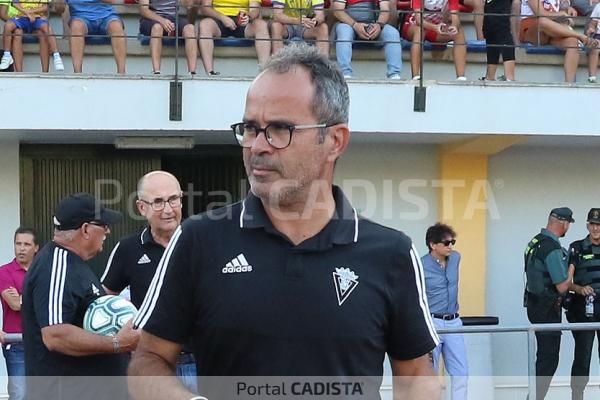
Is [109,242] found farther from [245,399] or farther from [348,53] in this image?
[245,399]

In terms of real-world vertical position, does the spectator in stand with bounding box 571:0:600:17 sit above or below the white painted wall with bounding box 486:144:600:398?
above

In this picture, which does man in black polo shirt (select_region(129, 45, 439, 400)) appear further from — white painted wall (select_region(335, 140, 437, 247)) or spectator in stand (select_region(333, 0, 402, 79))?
white painted wall (select_region(335, 140, 437, 247))

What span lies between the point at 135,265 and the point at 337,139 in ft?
9.76

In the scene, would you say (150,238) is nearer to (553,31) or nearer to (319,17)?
(319,17)

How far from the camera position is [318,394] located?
2.41 meters

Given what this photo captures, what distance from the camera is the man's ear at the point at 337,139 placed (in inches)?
96.7

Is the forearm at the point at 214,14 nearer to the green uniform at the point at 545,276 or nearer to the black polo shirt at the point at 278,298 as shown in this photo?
the green uniform at the point at 545,276

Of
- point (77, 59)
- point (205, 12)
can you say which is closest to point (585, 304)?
point (205, 12)

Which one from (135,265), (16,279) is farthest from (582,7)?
(135,265)

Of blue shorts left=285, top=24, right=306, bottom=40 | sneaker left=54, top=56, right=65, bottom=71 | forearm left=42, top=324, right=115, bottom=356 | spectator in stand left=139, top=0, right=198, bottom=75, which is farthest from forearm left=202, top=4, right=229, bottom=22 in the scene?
forearm left=42, top=324, right=115, bottom=356

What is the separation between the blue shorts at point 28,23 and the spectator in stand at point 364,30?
119 inches

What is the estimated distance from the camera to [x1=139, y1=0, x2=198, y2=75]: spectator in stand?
9.41 metres

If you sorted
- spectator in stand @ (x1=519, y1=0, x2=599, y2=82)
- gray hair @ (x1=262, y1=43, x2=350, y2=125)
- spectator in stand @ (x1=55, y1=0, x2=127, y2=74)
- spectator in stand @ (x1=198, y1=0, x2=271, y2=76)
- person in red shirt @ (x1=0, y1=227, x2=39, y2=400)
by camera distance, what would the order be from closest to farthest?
gray hair @ (x1=262, y1=43, x2=350, y2=125) < person in red shirt @ (x1=0, y1=227, x2=39, y2=400) < spectator in stand @ (x1=55, y1=0, x2=127, y2=74) < spectator in stand @ (x1=198, y1=0, x2=271, y2=76) < spectator in stand @ (x1=519, y1=0, x2=599, y2=82)

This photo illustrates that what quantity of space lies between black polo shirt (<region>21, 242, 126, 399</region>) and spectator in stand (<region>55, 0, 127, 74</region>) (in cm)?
500
